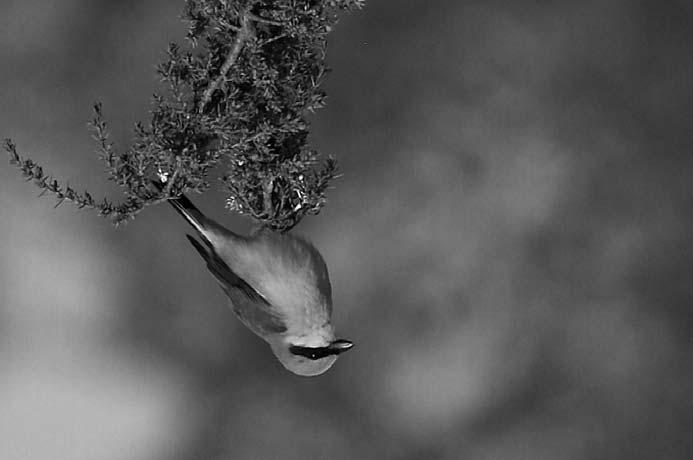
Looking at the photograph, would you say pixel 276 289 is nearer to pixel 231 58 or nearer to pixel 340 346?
pixel 340 346

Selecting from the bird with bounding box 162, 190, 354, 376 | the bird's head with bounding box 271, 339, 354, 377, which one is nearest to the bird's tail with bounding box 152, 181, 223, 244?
the bird with bounding box 162, 190, 354, 376

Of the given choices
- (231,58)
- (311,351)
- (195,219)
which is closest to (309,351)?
(311,351)

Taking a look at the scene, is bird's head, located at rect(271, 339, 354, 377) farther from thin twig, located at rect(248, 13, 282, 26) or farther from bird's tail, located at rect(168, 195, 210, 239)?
thin twig, located at rect(248, 13, 282, 26)

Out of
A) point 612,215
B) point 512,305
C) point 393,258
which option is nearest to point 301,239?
point 393,258

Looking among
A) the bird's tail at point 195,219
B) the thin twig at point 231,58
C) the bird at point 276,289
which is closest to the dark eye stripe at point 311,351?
the bird at point 276,289

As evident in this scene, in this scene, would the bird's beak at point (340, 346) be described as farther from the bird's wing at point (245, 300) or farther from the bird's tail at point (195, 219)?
the bird's tail at point (195, 219)

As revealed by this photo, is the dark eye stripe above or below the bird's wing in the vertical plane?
below
